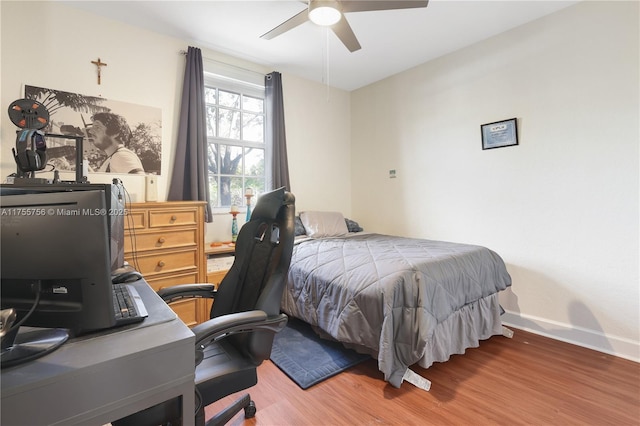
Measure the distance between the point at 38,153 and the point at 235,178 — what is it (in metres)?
2.01

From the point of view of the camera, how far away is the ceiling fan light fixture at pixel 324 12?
1949 mm

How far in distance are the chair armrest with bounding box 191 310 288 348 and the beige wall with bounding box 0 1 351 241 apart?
2.05m

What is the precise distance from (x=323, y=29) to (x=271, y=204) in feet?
6.95

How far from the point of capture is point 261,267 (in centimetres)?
142

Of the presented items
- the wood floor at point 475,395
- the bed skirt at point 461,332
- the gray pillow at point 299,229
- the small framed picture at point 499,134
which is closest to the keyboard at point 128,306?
the wood floor at point 475,395

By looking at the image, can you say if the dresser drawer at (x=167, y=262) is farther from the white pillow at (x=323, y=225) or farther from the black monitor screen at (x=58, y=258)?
the black monitor screen at (x=58, y=258)

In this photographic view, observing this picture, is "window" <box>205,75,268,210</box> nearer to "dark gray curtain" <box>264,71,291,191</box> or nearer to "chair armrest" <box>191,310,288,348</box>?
"dark gray curtain" <box>264,71,291,191</box>

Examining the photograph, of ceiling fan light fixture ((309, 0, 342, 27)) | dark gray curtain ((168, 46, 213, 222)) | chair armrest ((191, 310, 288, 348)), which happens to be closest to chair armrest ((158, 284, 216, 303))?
chair armrest ((191, 310, 288, 348))

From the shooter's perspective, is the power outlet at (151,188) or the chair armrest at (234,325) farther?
the power outlet at (151,188)

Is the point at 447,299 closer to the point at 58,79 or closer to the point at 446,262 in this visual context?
Answer: the point at 446,262

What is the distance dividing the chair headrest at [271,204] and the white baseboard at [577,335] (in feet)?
8.39

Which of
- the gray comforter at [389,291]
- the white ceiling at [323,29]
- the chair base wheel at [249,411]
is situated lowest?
the chair base wheel at [249,411]

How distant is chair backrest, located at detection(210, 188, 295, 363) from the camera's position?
1.24 meters

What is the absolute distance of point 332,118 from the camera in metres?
4.18
